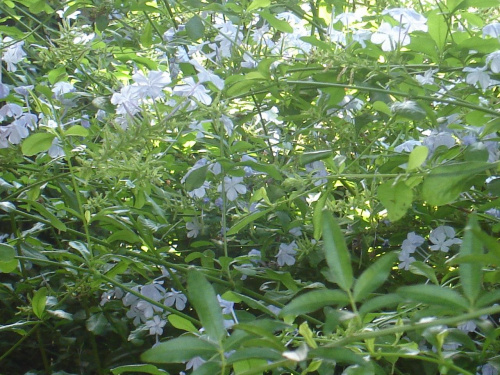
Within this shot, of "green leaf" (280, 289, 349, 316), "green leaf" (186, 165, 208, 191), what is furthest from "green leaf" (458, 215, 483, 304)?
"green leaf" (186, 165, 208, 191)

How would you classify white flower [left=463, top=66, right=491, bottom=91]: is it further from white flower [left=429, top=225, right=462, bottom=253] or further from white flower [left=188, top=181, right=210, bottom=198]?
white flower [left=188, top=181, right=210, bottom=198]

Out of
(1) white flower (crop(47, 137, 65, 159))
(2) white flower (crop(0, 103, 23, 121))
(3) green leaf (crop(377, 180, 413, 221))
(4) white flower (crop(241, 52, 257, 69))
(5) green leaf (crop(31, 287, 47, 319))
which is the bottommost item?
(5) green leaf (crop(31, 287, 47, 319))

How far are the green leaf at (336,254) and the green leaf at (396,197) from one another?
0.16 meters

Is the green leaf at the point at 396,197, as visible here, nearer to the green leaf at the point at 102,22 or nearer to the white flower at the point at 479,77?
the white flower at the point at 479,77

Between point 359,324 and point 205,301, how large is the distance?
5.5 inches

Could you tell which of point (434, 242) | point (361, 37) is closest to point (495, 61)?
point (361, 37)

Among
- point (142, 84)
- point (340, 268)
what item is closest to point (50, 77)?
point (142, 84)

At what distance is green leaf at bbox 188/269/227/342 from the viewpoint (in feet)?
1.82

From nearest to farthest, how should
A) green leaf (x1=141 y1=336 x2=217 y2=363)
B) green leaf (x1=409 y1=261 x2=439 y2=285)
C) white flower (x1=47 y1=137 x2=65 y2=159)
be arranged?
green leaf (x1=141 y1=336 x2=217 y2=363), green leaf (x1=409 y1=261 x2=439 y2=285), white flower (x1=47 y1=137 x2=65 y2=159)

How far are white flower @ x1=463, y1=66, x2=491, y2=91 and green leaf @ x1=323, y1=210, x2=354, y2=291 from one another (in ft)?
1.51

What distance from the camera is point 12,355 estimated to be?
1606 millimetres

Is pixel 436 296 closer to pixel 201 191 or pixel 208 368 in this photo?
pixel 208 368

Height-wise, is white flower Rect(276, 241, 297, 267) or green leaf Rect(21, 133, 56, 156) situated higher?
green leaf Rect(21, 133, 56, 156)

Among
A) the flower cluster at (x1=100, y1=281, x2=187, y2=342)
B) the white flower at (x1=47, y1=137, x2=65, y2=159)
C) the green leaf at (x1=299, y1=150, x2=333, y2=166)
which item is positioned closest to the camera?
the green leaf at (x1=299, y1=150, x2=333, y2=166)
